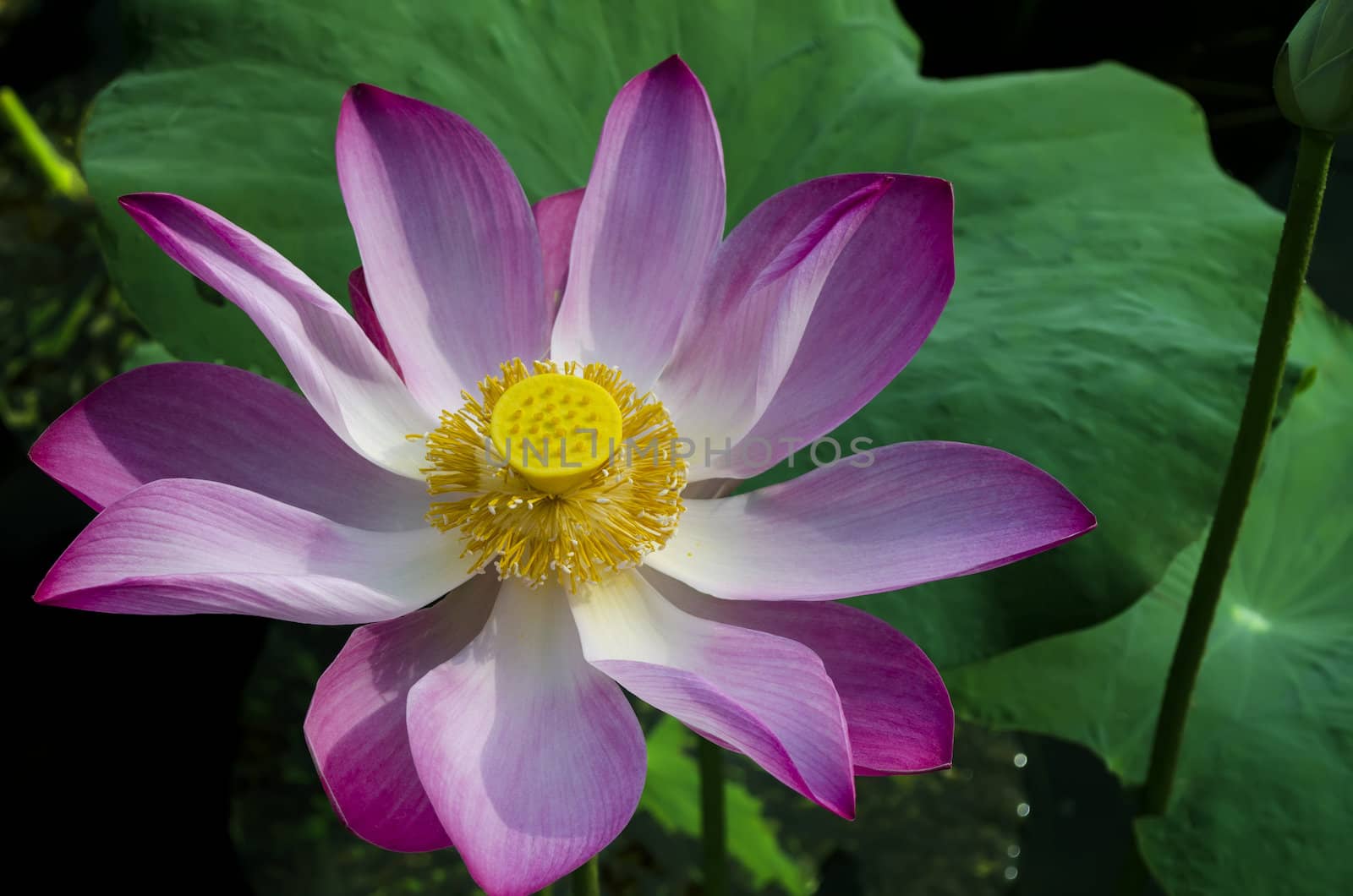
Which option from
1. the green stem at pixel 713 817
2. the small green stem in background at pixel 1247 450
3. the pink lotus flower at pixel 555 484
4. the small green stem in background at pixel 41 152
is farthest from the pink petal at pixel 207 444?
the small green stem in background at pixel 41 152

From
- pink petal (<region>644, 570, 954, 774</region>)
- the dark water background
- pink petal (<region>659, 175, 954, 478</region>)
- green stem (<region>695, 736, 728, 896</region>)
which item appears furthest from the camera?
the dark water background

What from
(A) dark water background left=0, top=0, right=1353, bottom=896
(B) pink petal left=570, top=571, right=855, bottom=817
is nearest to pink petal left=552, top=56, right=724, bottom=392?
(B) pink petal left=570, top=571, right=855, bottom=817

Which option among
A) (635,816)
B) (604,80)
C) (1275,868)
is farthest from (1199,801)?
(604,80)

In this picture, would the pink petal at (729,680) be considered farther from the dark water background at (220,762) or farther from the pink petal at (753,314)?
the dark water background at (220,762)

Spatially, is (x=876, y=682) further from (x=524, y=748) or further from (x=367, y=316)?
(x=367, y=316)

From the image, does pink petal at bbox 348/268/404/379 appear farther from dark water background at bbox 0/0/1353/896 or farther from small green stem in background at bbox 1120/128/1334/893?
dark water background at bbox 0/0/1353/896

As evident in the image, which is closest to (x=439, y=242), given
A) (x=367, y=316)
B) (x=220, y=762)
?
(x=367, y=316)
